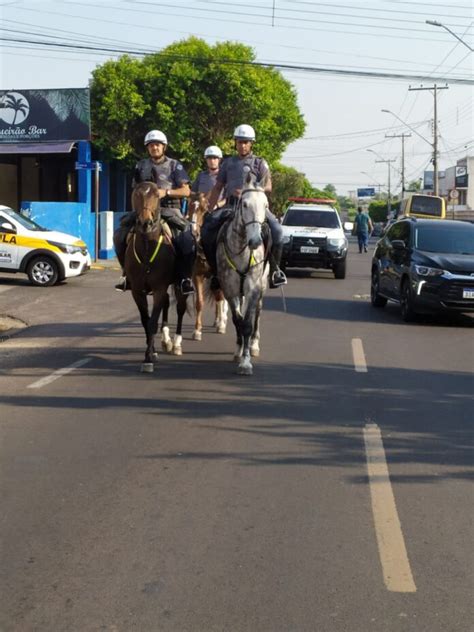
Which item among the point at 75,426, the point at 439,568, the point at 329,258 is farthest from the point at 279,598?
the point at 329,258

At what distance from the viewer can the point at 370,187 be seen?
186 metres

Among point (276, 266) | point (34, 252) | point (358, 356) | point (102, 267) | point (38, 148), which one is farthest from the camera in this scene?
point (38, 148)

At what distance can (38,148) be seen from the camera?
Answer: 30.2m

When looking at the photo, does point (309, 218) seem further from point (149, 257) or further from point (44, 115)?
point (149, 257)

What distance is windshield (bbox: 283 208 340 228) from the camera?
26.5m

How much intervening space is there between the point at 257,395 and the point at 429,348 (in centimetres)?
440

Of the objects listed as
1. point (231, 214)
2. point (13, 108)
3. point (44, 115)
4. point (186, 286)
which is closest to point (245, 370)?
point (186, 286)

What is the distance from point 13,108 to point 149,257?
22205 millimetres

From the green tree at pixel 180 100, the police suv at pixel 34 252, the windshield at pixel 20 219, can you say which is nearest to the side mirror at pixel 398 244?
the police suv at pixel 34 252

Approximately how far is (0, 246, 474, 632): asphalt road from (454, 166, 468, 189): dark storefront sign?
86.8 meters

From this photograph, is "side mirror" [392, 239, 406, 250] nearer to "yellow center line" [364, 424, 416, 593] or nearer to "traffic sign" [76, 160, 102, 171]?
"yellow center line" [364, 424, 416, 593]

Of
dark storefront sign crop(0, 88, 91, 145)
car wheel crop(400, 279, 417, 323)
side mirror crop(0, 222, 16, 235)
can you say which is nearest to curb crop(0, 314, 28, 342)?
side mirror crop(0, 222, 16, 235)

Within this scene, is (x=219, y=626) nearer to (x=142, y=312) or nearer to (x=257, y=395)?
(x=257, y=395)

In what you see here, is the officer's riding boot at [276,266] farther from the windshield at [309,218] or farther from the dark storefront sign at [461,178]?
the dark storefront sign at [461,178]
